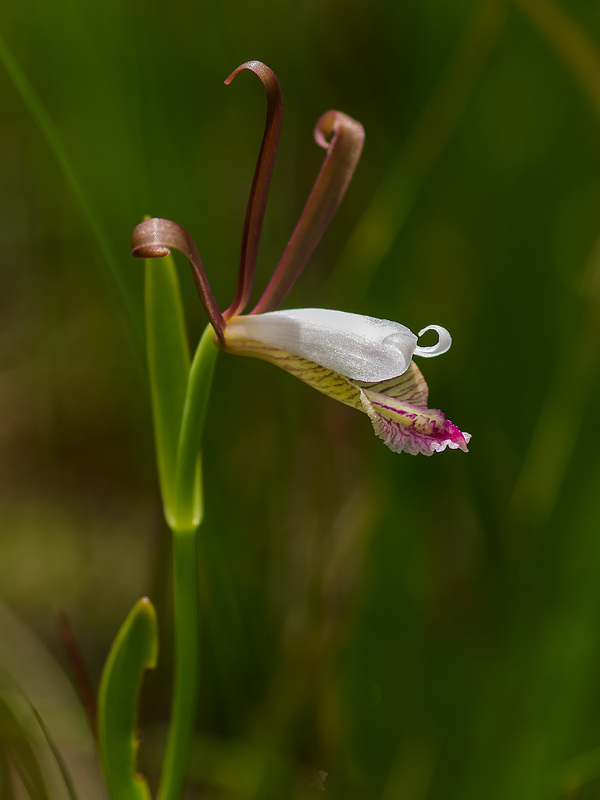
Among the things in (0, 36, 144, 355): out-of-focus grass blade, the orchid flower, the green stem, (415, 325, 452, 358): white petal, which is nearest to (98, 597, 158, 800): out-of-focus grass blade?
the green stem

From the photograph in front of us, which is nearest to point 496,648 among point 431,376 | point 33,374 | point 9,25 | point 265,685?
point 265,685

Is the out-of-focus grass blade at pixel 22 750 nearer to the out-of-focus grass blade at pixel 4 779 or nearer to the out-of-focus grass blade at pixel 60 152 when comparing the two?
the out-of-focus grass blade at pixel 4 779

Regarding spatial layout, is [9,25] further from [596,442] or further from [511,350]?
[596,442]

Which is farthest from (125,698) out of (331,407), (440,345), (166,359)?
(331,407)

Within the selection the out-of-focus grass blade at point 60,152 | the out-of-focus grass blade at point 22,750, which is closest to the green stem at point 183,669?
the out-of-focus grass blade at point 22,750

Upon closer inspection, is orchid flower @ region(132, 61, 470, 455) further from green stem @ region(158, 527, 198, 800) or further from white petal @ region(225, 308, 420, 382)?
green stem @ region(158, 527, 198, 800)

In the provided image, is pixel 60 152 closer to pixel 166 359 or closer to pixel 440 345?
pixel 166 359
